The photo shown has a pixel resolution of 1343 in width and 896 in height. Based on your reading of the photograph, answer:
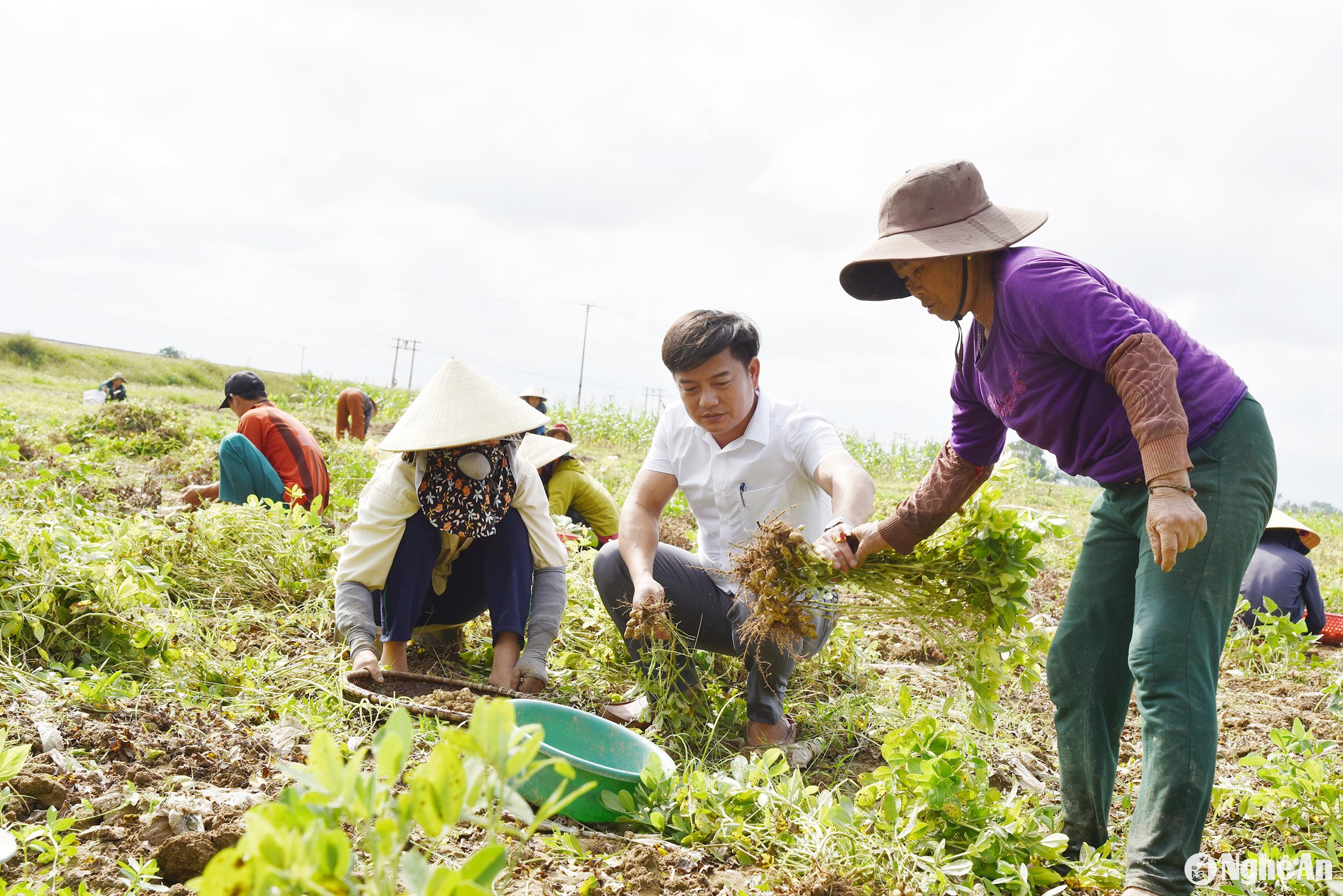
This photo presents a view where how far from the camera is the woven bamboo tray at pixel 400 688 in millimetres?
2410

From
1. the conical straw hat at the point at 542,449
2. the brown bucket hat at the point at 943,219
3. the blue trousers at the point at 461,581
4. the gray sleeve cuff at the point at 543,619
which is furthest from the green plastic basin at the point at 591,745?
the conical straw hat at the point at 542,449

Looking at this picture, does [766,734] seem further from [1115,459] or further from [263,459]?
[263,459]

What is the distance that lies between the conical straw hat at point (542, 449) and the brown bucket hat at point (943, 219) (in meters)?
2.24

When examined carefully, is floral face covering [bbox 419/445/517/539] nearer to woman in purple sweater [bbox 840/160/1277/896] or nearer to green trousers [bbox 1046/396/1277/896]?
woman in purple sweater [bbox 840/160/1277/896]

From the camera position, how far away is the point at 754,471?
2.69 metres

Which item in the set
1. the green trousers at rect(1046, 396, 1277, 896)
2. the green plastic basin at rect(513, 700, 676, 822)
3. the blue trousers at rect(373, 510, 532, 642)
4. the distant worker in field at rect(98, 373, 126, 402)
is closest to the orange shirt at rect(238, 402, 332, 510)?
the blue trousers at rect(373, 510, 532, 642)

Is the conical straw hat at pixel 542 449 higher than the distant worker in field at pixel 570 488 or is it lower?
higher

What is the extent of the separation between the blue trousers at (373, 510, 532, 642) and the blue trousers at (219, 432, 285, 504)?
1.77m

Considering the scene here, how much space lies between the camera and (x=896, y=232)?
193 cm

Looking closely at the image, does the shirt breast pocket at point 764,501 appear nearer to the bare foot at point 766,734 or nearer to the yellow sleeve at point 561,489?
the bare foot at point 766,734

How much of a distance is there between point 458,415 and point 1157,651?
1965 mm

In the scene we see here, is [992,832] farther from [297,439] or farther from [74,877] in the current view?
[297,439]

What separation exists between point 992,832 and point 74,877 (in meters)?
1.60

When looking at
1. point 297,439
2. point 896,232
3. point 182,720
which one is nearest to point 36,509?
point 297,439
